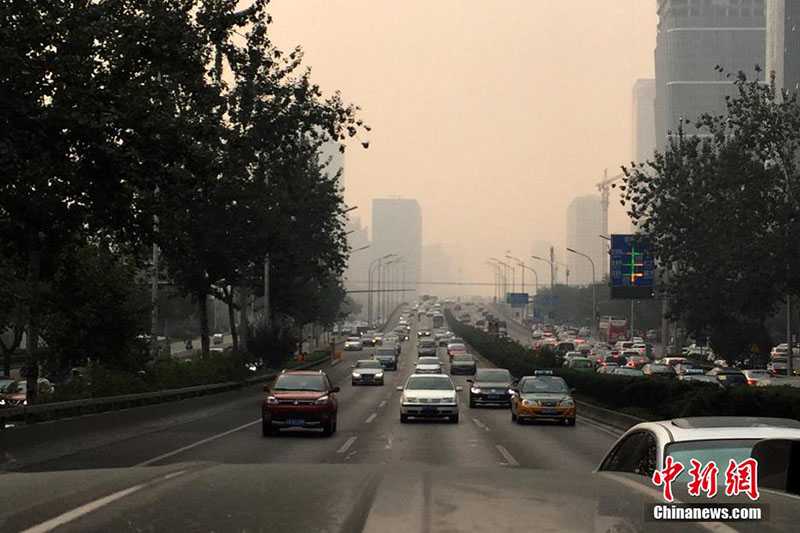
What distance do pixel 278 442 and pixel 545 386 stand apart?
1187cm

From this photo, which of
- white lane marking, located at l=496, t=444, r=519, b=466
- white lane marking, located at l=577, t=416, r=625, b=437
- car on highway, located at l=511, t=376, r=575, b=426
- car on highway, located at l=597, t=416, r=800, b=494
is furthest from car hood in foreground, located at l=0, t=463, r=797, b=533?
car on highway, located at l=511, t=376, r=575, b=426

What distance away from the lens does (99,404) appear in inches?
1166

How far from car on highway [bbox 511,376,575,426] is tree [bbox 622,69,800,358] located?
2348 centimetres

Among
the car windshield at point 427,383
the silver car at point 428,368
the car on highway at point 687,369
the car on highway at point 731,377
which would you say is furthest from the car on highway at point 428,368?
the car windshield at point 427,383

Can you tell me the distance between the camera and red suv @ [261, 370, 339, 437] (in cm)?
2883

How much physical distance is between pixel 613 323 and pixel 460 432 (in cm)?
11415

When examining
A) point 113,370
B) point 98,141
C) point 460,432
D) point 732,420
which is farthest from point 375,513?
point 113,370

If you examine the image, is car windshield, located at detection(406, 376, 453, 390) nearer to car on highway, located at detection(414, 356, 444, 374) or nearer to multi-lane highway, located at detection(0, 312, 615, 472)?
multi-lane highway, located at detection(0, 312, 615, 472)

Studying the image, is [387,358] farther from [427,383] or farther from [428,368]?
[427,383]

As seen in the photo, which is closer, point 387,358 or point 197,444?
point 197,444

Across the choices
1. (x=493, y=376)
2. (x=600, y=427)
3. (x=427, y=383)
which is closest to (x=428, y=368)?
(x=493, y=376)

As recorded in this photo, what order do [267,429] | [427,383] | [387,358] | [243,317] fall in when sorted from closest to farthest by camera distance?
1. [267,429]
2. [427,383]
3. [243,317]
4. [387,358]

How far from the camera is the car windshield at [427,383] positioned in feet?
120

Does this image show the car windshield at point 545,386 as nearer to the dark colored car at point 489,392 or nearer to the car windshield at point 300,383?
the dark colored car at point 489,392
